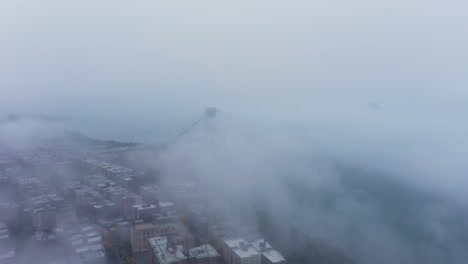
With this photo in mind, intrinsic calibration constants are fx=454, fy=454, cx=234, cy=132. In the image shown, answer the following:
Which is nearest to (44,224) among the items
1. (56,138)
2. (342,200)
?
(342,200)

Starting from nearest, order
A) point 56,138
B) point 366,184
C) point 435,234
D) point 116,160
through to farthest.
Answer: point 435,234, point 366,184, point 116,160, point 56,138

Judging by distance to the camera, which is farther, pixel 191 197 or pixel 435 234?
pixel 191 197

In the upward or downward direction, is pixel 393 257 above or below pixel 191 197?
below

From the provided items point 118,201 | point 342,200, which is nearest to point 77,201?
point 118,201

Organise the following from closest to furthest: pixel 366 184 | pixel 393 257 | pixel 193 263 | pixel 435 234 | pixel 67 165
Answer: pixel 193 263, pixel 393 257, pixel 435 234, pixel 366 184, pixel 67 165

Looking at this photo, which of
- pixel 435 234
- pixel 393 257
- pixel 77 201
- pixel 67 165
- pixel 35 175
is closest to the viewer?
pixel 393 257

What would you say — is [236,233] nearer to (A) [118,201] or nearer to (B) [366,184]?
(A) [118,201]

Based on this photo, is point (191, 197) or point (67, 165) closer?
point (191, 197)

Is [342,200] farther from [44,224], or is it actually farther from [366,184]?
[44,224]

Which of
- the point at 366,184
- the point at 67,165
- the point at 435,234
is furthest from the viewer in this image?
the point at 67,165
